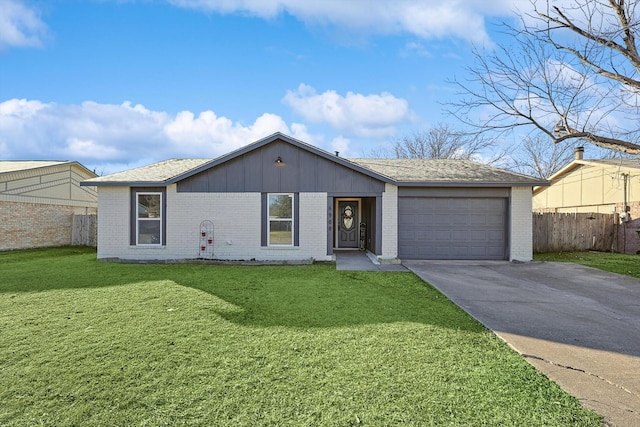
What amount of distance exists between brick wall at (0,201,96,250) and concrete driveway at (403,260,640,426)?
1738cm

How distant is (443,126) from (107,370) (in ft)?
100

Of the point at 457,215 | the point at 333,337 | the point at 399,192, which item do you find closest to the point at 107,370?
the point at 333,337

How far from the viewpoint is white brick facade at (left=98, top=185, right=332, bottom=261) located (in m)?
11.2

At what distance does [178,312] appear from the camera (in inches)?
211

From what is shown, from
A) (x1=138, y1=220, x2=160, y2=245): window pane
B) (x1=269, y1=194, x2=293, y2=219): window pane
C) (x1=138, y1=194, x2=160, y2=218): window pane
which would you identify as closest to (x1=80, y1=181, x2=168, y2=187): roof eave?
(x1=138, y1=194, x2=160, y2=218): window pane

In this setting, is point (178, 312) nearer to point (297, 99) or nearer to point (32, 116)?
point (297, 99)

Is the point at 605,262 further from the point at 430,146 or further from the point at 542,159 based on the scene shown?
the point at 542,159

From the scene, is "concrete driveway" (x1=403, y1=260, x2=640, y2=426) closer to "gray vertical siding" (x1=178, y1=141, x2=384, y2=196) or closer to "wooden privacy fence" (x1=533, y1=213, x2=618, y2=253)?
"gray vertical siding" (x1=178, y1=141, x2=384, y2=196)

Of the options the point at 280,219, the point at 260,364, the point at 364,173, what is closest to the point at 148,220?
the point at 280,219

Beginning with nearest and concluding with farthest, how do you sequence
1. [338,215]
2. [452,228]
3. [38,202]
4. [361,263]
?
[361,263]
[452,228]
[338,215]
[38,202]

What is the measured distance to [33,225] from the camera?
15836 mm

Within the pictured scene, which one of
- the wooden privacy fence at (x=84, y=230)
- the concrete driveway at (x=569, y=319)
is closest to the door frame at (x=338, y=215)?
the concrete driveway at (x=569, y=319)

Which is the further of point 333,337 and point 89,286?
point 89,286

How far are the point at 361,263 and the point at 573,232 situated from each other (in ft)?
35.9
